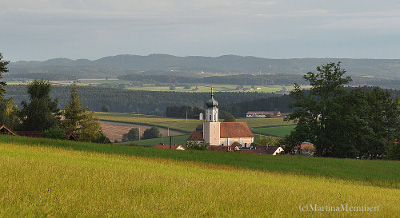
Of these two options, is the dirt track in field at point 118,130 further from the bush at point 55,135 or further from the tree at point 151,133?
the bush at point 55,135

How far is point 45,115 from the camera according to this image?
78.9 meters

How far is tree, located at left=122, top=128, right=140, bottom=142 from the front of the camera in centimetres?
16823

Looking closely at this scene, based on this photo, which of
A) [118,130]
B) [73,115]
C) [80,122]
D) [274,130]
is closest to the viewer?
[73,115]

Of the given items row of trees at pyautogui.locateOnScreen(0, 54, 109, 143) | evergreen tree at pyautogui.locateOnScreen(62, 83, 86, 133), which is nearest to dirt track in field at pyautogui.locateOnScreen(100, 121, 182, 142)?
evergreen tree at pyautogui.locateOnScreen(62, 83, 86, 133)

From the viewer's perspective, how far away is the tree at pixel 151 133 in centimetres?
17444

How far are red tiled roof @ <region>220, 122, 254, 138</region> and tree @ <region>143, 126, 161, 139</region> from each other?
2147 cm

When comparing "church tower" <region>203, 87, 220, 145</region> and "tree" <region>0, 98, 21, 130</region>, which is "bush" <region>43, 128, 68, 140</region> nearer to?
"tree" <region>0, 98, 21, 130</region>

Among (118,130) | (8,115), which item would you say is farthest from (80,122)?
(118,130)

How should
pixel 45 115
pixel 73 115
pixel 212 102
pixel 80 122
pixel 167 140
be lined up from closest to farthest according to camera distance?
pixel 45 115, pixel 73 115, pixel 80 122, pixel 167 140, pixel 212 102

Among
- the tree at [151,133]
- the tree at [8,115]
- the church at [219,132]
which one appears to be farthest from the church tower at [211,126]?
the tree at [8,115]

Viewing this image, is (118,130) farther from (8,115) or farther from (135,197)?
(135,197)

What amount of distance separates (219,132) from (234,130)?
552 cm

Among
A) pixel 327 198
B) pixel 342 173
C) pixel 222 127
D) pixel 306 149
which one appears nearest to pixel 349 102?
Result: pixel 342 173

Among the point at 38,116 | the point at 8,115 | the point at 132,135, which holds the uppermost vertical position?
the point at 38,116
